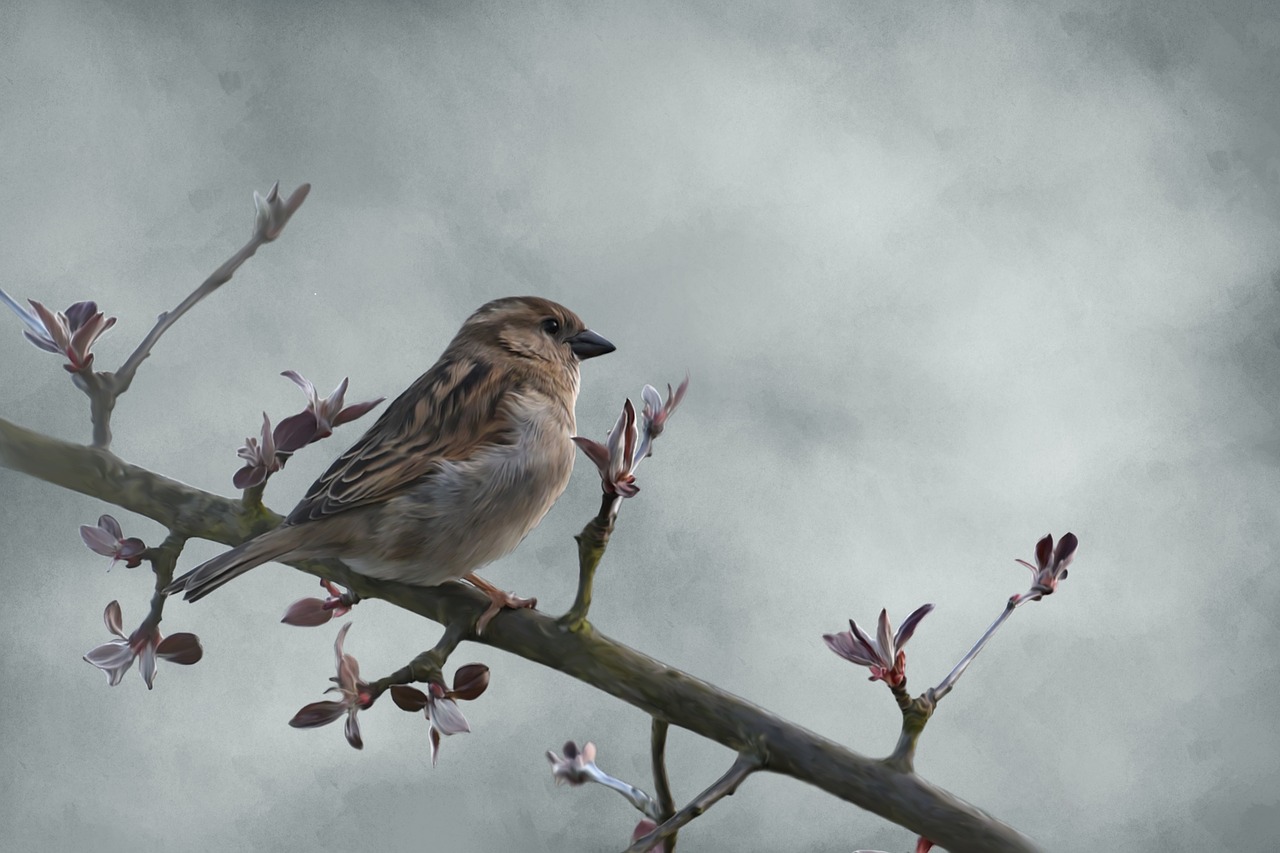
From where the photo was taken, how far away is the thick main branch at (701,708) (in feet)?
3.94

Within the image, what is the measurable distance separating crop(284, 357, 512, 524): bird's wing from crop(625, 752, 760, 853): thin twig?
26.2 inches

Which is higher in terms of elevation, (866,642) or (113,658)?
(866,642)

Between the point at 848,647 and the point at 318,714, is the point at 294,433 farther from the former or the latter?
the point at 848,647

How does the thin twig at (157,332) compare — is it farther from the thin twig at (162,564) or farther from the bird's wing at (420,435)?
the bird's wing at (420,435)

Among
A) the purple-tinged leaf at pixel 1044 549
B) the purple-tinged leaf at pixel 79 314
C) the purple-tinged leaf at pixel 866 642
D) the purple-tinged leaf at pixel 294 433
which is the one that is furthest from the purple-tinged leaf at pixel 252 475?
the purple-tinged leaf at pixel 1044 549

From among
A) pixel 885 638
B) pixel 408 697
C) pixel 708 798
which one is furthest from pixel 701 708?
pixel 408 697

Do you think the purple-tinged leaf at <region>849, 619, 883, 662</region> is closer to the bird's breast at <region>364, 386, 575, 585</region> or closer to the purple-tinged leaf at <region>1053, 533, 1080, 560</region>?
the purple-tinged leaf at <region>1053, 533, 1080, 560</region>

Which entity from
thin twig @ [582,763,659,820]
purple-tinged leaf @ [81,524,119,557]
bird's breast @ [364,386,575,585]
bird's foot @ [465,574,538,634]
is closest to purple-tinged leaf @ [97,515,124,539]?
purple-tinged leaf @ [81,524,119,557]

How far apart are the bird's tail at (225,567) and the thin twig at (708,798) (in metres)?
0.54

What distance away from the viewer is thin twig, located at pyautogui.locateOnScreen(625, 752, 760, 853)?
1.14m

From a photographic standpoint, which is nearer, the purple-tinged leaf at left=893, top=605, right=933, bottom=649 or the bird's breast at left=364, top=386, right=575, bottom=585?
the purple-tinged leaf at left=893, top=605, right=933, bottom=649

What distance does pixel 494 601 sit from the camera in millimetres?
1338

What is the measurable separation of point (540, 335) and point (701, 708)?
87 cm

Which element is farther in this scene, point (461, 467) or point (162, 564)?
point (461, 467)
